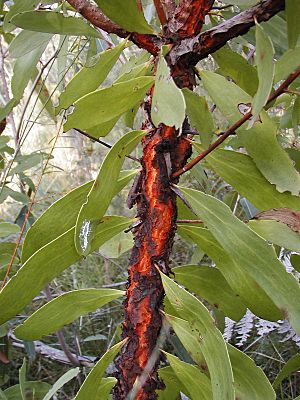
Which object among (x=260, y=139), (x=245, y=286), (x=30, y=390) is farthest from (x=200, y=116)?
(x=30, y=390)

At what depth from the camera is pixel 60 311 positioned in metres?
0.66

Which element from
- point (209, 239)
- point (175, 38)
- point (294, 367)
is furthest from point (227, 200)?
point (175, 38)

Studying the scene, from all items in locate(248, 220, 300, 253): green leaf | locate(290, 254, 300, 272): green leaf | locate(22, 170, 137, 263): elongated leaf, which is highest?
locate(22, 170, 137, 263): elongated leaf

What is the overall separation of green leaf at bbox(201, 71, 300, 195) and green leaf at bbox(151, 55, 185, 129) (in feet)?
0.29

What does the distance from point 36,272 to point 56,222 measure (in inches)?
2.3

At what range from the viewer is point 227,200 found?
44.7 inches

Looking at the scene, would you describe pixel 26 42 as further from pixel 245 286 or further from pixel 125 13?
pixel 245 286

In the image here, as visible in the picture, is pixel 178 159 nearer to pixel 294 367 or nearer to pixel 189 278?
pixel 189 278

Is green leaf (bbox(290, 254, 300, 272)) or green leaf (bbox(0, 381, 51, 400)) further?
green leaf (bbox(0, 381, 51, 400))

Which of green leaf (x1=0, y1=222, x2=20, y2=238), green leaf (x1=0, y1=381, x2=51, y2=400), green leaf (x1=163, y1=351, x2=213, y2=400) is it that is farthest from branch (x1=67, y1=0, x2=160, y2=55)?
green leaf (x1=0, y1=381, x2=51, y2=400)

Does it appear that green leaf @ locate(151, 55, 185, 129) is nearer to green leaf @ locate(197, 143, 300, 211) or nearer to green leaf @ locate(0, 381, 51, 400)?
green leaf @ locate(197, 143, 300, 211)

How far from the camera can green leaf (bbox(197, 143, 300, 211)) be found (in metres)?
0.60

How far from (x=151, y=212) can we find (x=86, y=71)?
0.57ft

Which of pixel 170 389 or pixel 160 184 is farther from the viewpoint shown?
pixel 170 389
